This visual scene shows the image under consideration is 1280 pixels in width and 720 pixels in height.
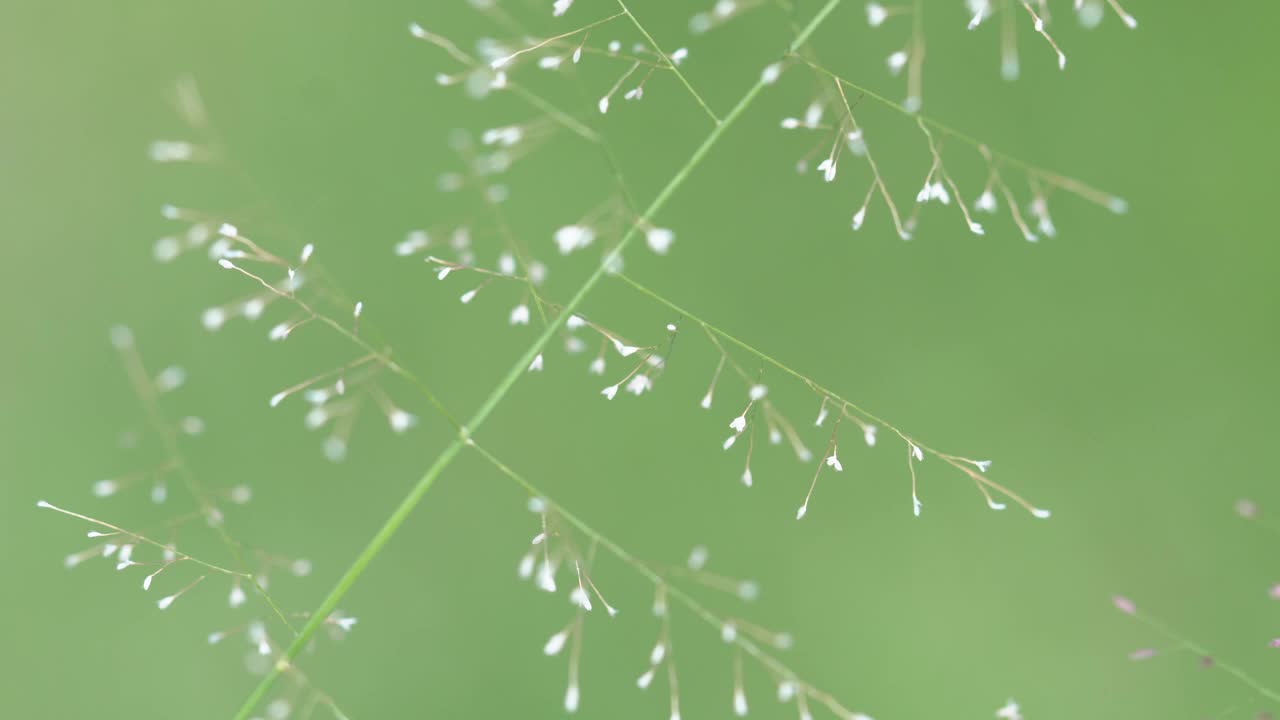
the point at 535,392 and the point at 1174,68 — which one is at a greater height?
the point at 1174,68

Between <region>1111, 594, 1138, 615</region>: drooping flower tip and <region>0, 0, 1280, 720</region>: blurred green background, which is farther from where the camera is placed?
<region>0, 0, 1280, 720</region>: blurred green background

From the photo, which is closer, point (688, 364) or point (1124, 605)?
point (1124, 605)

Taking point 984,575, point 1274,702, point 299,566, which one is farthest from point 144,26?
point 1274,702

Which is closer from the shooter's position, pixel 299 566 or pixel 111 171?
pixel 299 566

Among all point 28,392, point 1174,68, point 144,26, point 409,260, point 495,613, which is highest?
point 1174,68

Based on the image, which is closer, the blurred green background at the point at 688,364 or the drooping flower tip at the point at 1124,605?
the drooping flower tip at the point at 1124,605

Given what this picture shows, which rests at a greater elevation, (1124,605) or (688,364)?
(1124,605)

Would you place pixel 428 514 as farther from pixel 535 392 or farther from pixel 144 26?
pixel 144 26
